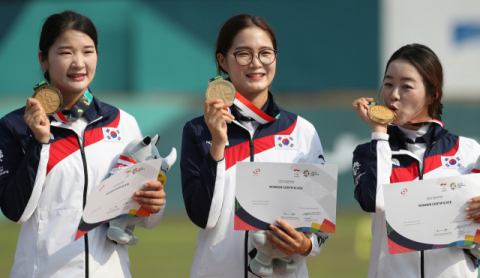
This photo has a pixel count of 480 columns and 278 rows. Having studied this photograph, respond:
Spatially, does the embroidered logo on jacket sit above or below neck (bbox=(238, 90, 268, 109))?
below

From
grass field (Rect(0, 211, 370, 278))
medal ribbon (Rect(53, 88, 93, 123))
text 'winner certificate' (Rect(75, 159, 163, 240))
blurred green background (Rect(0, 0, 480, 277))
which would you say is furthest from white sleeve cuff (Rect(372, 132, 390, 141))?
blurred green background (Rect(0, 0, 480, 277))

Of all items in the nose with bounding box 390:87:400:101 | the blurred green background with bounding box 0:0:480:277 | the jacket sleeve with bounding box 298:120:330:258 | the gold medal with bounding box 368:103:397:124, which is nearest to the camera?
the jacket sleeve with bounding box 298:120:330:258

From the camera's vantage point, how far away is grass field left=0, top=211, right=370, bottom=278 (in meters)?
5.74

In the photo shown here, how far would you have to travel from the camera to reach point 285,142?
9.02ft

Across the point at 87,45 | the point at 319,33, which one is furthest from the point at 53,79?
the point at 319,33

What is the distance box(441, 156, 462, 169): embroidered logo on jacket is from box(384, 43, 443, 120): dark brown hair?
278 millimetres

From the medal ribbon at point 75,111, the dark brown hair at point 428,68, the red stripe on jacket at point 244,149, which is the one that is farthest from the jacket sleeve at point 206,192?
the dark brown hair at point 428,68

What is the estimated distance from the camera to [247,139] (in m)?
2.73

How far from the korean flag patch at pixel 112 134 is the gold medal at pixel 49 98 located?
270mm

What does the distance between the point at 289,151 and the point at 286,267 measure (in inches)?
22.1

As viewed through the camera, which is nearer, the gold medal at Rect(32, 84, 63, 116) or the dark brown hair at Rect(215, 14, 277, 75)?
the gold medal at Rect(32, 84, 63, 116)

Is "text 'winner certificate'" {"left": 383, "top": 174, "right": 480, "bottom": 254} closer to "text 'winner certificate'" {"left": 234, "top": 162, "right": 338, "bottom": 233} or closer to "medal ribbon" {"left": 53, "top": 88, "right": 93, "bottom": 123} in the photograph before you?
"text 'winner certificate'" {"left": 234, "top": 162, "right": 338, "bottom": 233}

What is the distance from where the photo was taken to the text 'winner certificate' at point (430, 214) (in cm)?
256

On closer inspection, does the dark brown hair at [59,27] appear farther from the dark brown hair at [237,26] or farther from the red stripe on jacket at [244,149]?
the red stripe on jacket at [244,149]
